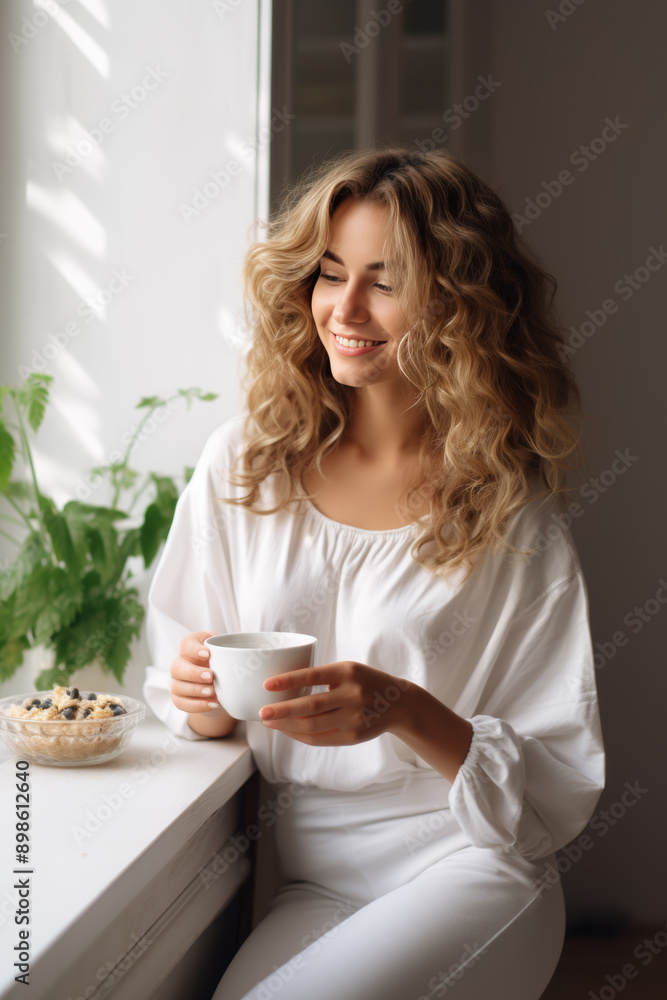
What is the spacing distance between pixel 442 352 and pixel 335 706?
542mm

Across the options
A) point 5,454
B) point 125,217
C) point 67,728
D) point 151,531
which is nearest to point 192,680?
point 67,728

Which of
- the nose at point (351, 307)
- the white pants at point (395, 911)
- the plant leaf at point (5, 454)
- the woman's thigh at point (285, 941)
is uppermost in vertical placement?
the nose at point (351, 307)

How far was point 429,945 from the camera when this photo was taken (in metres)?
0.92

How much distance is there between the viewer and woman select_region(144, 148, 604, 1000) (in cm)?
104

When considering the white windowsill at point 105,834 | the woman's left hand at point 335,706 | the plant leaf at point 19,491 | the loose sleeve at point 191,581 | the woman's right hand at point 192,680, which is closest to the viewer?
the white windowsill at point 105,834

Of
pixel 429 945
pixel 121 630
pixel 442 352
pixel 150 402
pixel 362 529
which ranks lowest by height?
pixel 429 945

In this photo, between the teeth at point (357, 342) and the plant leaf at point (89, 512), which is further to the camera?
the plant leaf at point (89, 512)

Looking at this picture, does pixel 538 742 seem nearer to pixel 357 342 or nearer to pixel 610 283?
pixel 357 342

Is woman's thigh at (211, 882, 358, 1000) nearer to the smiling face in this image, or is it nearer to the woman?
the woman

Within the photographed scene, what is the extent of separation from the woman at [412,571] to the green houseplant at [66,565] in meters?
0.14

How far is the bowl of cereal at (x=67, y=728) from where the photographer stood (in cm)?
101

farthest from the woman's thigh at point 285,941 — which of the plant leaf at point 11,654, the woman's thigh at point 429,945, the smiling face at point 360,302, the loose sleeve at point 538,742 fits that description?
the smiling face at point 360,302

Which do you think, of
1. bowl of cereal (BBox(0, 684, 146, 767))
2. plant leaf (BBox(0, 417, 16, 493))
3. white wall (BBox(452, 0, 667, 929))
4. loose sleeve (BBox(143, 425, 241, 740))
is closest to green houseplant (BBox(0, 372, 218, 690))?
plant leaf (BBox(0, 417, 16, 493))

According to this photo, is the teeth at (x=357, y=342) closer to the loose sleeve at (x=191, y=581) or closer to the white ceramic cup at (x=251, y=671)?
the loose sleeve at (x=191, y=581)
